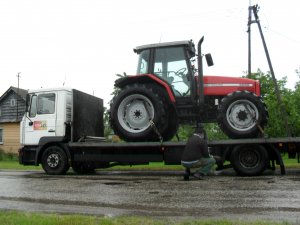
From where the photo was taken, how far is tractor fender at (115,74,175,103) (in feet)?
40.2

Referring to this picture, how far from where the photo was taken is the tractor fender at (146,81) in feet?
40.2

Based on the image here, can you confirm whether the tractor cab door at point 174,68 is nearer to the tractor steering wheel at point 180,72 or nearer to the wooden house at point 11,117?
the tractor steering wheel at point 180,72

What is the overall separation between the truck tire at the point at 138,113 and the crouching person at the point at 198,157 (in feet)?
4.11

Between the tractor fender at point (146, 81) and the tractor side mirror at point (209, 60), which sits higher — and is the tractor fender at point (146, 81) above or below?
below

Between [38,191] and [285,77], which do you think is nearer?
[38,191]

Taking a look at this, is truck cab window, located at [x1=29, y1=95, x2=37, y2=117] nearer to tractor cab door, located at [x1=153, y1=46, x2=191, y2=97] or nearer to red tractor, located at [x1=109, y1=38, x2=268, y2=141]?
red tractor, located at [x1=109, y1=38, x2=268, y2=141]

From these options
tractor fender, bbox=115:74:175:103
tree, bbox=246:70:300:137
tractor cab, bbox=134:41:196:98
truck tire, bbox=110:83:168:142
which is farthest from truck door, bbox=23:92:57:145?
tree, bbox=246:70:300:137

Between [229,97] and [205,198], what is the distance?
14.6 feet

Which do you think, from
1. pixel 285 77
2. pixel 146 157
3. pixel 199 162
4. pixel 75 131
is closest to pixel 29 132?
pixel 75 131

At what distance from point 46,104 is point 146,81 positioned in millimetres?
3657

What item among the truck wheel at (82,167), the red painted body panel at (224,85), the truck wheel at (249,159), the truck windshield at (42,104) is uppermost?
the red painted body panel at (224,85)

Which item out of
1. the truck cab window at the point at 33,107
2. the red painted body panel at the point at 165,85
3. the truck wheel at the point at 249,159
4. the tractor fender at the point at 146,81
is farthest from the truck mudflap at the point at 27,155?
the truck wheel at the point at 249,159

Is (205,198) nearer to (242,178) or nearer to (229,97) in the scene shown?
(242,178)

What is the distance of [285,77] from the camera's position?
3406cm
